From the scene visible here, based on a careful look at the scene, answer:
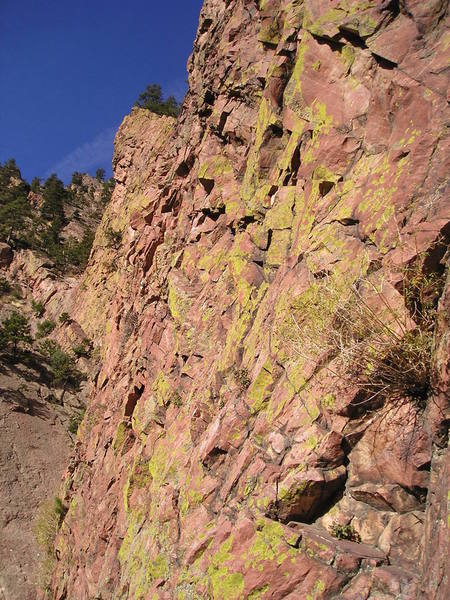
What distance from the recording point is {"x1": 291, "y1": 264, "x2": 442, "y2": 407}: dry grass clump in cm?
475

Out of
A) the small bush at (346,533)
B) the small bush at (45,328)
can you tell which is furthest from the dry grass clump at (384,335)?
the small bush at (45,328)

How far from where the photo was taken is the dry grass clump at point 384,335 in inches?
187

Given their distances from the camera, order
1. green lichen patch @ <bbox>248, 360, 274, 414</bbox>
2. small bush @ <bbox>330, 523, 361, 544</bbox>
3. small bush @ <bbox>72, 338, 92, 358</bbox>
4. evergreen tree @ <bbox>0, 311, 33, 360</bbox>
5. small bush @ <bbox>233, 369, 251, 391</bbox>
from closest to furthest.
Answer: small bush @ <bbox>330, 523, 361, 544</bbox>
green lichen patch @ <bbox>248, 360, 274, 414</bbox>
small bush @ <bbox>233, 369, 251, 391</bbox>
evergreen tree @ <bbox>0, 311, 33, 360</bbox>
small bush @ <bbox>72, 338, 92, 358</bbox>

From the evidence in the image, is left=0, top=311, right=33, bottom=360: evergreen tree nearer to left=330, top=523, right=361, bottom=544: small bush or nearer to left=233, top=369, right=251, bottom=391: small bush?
left=233, top=369, right=251, bottom=391: small bush

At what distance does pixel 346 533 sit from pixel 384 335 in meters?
2.48

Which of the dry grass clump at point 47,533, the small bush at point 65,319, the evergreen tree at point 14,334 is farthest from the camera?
the small bush at point 65,319

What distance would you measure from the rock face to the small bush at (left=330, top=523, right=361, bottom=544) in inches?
0.7

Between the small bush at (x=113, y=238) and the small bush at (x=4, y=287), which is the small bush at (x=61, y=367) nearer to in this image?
the small bush at (x=113, y=238)

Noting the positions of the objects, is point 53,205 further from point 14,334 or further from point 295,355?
point 295,355

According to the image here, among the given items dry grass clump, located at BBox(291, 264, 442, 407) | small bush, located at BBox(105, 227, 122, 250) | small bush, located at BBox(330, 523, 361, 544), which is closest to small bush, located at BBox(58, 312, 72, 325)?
small bush, located at BBox(105, 227, 122, 250)

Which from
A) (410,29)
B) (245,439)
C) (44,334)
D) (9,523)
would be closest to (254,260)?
(245,439)

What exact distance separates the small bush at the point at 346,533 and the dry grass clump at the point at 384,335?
1.57m

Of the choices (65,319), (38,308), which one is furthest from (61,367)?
(38,308)

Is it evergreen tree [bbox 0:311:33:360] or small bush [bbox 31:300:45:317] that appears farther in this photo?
small bush [bbox 31:300:45:317]
